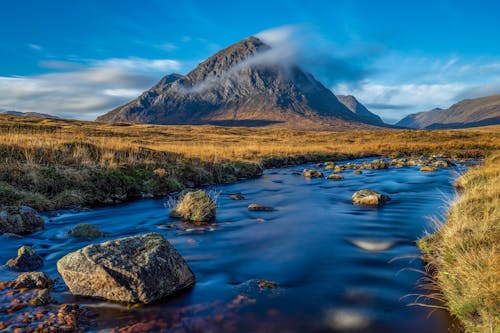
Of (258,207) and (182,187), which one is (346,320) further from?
(182,187)

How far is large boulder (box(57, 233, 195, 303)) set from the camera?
21.2 feet

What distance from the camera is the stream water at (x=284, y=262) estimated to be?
612 centimetres

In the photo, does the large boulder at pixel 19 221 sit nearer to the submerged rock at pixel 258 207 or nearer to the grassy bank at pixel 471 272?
the submerged rock at pixel 258 207

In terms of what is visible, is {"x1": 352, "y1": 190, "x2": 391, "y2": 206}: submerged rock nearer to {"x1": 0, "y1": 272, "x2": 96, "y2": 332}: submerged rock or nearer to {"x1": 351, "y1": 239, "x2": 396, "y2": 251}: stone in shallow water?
{"x1": 351, "y1": 239, "x2": 396, "y2": 251}: stone in shallow water

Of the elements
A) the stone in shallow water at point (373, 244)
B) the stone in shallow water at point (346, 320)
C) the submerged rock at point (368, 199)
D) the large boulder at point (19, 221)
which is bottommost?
the stone in shallow water at point (373, 244)

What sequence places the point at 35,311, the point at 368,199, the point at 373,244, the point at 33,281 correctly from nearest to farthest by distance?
the point at 35,311 → the point at 33,281 → the point at 373,244 → the point at 368,199

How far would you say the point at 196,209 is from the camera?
42.0 feet

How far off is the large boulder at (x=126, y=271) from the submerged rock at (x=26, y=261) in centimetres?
170

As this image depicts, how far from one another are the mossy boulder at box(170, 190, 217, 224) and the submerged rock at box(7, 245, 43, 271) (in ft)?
17.0

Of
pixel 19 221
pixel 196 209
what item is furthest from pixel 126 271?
pixel 19 221

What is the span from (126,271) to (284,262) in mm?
4044

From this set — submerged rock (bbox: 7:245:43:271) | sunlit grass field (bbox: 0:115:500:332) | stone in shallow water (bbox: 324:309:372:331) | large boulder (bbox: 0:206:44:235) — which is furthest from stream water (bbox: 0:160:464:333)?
sunlit grass field (bbox: 0:115:500:332)

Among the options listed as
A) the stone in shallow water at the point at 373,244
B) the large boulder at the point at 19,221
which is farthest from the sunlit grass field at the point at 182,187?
the large boulder at the point at 19,221

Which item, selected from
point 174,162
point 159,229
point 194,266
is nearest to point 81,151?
point 174,162
